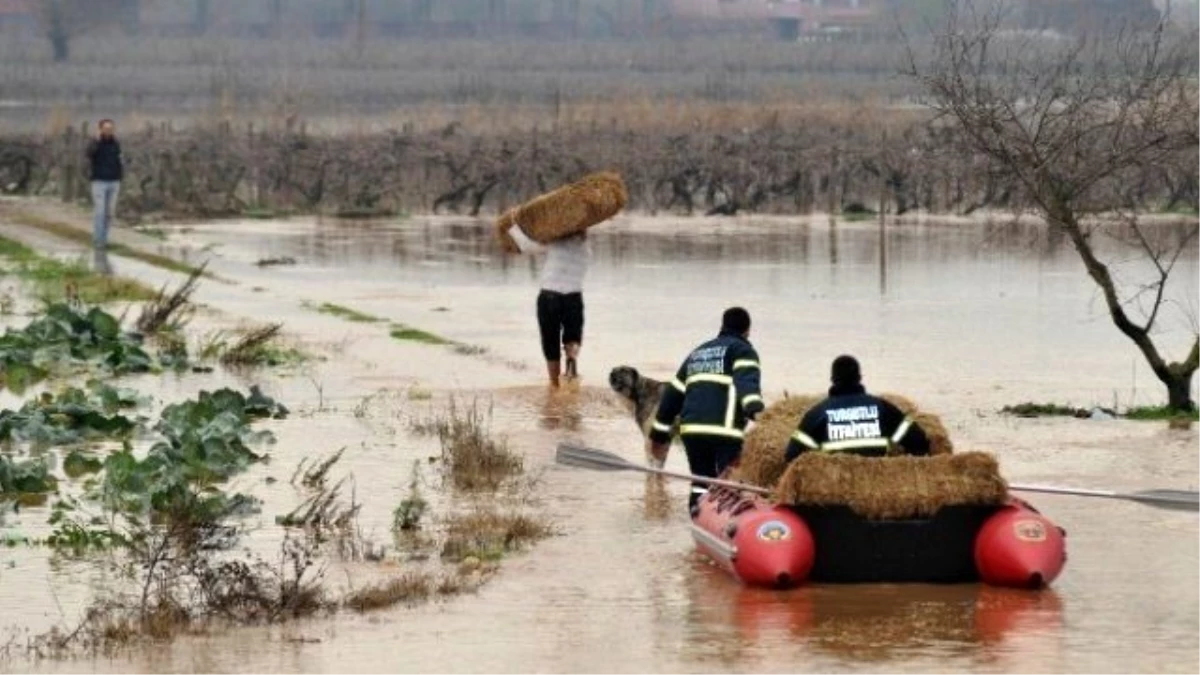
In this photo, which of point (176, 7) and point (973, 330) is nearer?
point (973, 330)

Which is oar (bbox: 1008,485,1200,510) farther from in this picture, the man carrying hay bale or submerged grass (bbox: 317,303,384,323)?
submerged grass (bbox: 317,303,384,323)

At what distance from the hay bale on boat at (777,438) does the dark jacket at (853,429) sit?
0.39m

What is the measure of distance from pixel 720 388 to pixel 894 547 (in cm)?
221

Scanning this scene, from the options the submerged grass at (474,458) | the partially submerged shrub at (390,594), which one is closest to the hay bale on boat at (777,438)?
the partially submerged shrub at (390,594)

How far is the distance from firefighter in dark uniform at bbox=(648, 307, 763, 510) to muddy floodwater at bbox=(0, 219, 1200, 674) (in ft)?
1.65

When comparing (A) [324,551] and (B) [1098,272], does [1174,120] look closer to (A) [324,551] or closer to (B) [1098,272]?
(B) [1098,272]

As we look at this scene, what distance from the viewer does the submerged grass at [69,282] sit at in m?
32.7

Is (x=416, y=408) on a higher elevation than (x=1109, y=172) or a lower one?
lower

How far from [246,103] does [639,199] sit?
80.7 feet

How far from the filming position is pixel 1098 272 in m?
23.7

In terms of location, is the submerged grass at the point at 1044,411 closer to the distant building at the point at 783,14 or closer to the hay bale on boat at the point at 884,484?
the hay bale on boat at the point at 884,484

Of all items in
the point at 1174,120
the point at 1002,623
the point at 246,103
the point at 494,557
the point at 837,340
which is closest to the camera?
the point at 1002,623

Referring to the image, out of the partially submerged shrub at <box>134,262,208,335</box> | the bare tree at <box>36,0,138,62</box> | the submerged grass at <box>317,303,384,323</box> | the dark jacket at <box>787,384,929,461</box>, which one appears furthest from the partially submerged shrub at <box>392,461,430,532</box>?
the bare tree at <box>36,0,138,62</box>

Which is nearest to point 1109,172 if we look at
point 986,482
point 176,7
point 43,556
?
point 986,482
